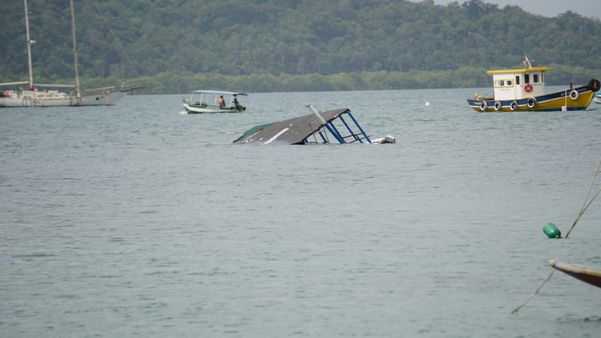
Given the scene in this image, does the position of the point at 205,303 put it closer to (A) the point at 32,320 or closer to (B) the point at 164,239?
(A) the point at 32,320

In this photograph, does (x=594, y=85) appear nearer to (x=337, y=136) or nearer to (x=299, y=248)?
(x=337, y=136)

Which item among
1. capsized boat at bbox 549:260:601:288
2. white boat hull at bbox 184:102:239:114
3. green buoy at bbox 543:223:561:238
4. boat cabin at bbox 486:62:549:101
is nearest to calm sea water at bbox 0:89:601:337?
green buoy at bbox 543:223:561:238

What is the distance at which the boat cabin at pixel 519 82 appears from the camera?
83375 millimetres

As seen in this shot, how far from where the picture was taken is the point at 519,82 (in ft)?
277

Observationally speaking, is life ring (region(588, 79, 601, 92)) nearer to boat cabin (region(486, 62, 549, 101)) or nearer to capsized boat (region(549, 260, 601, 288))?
boat cabin (region(486, 62, 549, 101))

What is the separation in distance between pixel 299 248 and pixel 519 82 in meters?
62.4

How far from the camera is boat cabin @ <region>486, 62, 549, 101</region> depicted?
274 ft

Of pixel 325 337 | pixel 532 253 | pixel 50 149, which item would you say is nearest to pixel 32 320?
pixel 325 337

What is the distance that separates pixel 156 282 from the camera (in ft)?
70.8

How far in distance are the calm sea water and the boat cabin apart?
110ft

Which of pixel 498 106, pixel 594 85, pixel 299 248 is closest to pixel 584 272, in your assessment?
pixel 299 248

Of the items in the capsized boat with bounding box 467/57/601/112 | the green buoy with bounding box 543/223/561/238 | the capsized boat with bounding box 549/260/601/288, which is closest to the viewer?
the capsized boat with bounding box 549/260/601/288

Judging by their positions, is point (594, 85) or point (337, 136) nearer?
point (337, 136)

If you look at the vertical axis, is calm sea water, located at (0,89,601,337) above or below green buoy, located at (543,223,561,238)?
below
